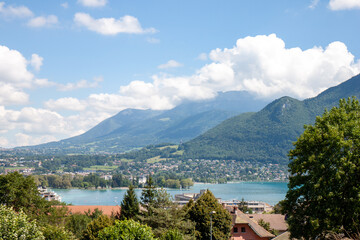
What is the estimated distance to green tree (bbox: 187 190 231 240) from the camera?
3050 cm

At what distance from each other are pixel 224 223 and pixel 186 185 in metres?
167

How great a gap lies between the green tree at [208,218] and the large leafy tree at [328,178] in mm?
12741

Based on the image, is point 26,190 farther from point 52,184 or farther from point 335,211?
point 52,184

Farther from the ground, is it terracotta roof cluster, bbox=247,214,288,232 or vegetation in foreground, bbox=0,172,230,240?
vegetation in foreground, bbox=0,172,230,240

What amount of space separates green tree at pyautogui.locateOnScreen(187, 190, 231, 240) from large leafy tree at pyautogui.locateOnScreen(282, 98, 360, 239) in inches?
502

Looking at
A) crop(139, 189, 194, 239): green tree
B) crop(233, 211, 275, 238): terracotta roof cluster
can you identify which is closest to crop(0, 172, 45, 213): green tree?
crop(139, 189, 194, 239): green tree

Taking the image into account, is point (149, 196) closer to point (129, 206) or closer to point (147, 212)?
point (147, 212)

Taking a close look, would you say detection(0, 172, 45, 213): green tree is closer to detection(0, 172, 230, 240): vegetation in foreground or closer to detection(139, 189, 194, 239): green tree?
detection(0, 172, 230, 240): vegetation in foreground

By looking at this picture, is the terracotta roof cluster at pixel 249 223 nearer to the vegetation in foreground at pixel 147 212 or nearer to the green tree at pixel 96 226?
the vegetation in foreground at pixel 147 212

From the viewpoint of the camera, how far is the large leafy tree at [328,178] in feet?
53.1

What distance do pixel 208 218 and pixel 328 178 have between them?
605 inches

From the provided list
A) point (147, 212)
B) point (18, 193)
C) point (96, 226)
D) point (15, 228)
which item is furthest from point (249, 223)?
point (15, 228)

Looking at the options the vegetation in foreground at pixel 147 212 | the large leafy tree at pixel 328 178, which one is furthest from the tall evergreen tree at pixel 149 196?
the large leafy tree at pixel 328 178

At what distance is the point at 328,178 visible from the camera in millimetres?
16922
